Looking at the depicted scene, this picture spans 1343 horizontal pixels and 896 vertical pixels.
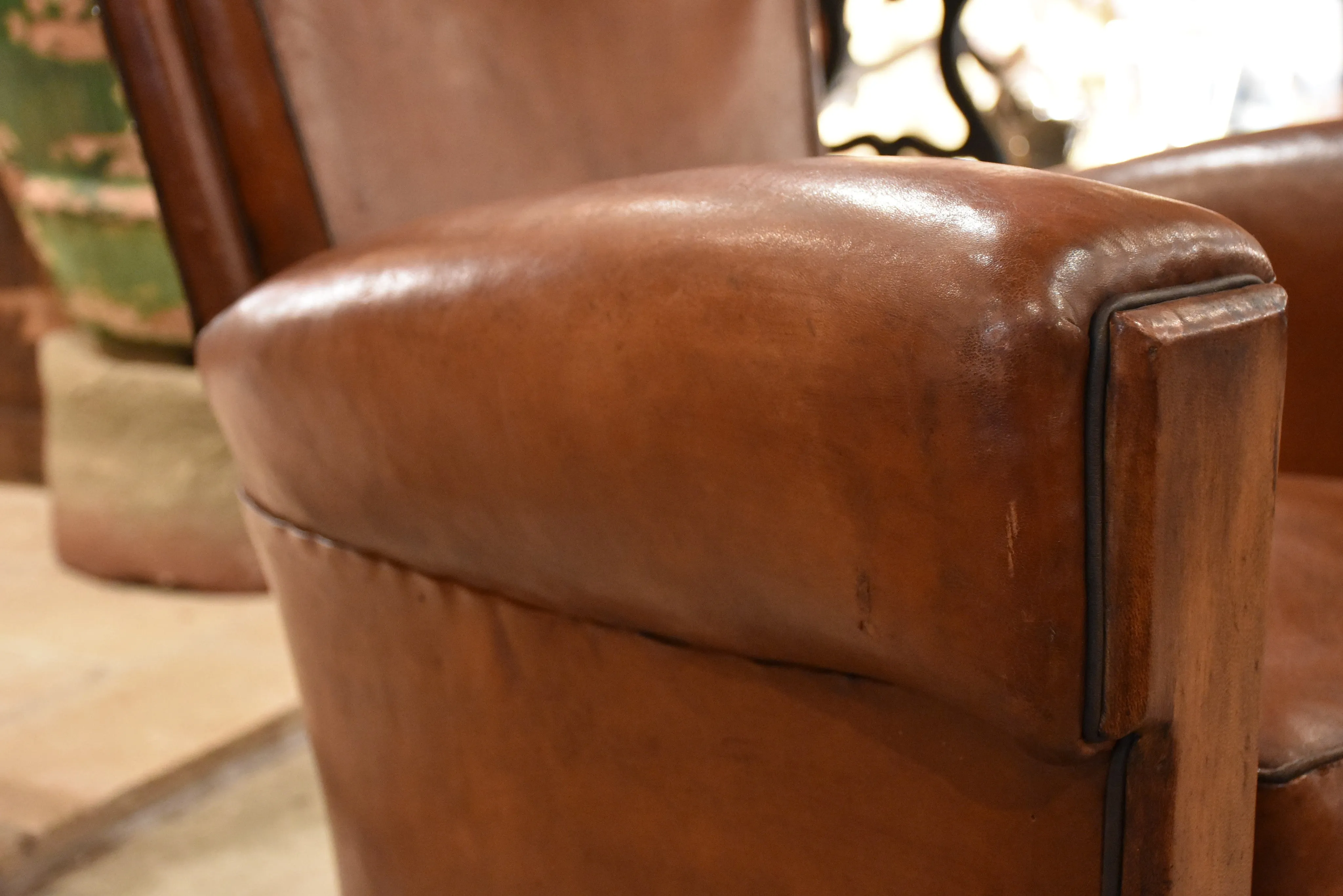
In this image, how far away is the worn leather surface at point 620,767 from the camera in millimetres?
436

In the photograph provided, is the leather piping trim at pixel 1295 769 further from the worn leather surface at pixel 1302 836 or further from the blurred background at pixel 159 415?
the blurred background at pixel 159 415

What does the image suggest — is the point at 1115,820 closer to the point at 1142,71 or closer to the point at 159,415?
the point at 159,415

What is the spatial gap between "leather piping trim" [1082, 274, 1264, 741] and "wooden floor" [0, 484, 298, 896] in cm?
107

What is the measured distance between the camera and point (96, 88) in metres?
1.70

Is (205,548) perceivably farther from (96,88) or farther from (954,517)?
(954,517)

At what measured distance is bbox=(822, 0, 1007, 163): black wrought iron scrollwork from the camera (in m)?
1.42

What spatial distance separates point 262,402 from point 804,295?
372 millimetres

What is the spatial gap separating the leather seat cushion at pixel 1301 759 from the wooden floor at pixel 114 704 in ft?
3.53

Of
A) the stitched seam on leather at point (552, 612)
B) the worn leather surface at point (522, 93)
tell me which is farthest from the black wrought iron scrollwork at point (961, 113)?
the stitched seam on leather at point (552, 612)

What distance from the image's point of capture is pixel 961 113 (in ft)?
4.81

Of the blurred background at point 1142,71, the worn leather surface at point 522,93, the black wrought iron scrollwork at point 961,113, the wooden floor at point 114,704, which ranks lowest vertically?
the wooden floor at point 114,704

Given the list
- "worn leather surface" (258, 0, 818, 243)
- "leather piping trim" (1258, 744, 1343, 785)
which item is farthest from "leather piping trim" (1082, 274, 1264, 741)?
"worn leather surface" (258, 0, 818, 243)

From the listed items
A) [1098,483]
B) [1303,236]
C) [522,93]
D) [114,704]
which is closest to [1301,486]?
[1303,236]

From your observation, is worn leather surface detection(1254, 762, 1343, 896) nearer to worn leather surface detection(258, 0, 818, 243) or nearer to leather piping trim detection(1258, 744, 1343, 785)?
leather piping trim detection(1258, 744, 1343, 785)
